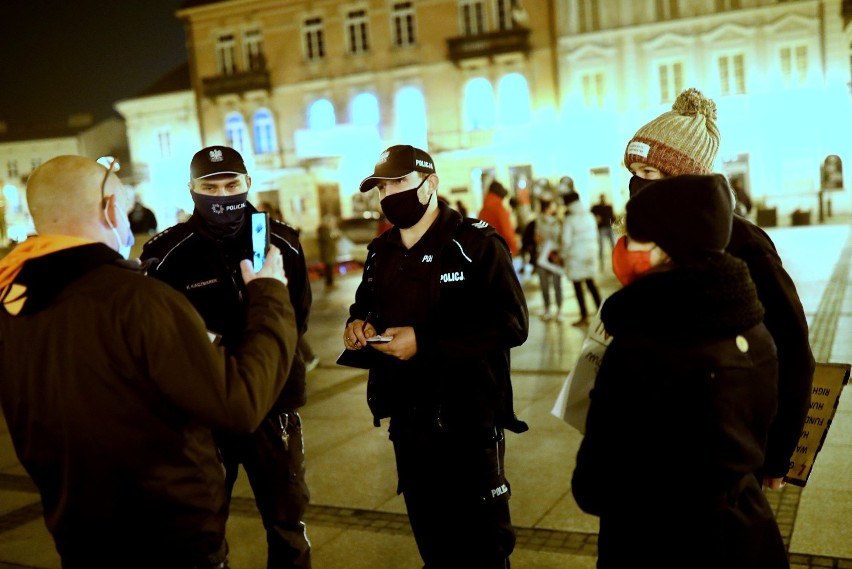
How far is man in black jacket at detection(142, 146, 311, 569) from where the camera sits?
12.1ft

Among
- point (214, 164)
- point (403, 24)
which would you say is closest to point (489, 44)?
point (403, 24)

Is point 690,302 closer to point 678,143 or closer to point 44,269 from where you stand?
point 678,143

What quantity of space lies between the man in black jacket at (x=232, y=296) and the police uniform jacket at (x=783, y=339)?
2.05 metres

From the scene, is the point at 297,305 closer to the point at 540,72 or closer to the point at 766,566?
the point at 766,566

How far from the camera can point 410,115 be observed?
136 feet

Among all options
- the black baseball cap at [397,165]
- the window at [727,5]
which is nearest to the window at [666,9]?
the window at [727,5]

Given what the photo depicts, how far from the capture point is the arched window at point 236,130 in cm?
4553

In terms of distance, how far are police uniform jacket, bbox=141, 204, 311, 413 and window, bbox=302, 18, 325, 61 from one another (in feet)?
135

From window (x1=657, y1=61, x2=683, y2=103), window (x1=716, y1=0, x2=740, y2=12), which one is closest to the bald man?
window (x1=657, y1=61, x2=683, y2=103)

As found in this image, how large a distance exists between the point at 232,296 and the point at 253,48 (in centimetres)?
4358

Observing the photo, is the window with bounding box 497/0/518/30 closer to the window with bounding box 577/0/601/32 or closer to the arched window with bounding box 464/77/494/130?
the arched window with bounding box 464/77/494/130

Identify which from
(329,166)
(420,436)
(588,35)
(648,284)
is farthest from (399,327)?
(329,166)

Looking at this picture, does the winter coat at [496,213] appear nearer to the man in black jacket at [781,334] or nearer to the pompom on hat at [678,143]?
the pompom on hat at [678,143]

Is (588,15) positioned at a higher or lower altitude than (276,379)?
higher
